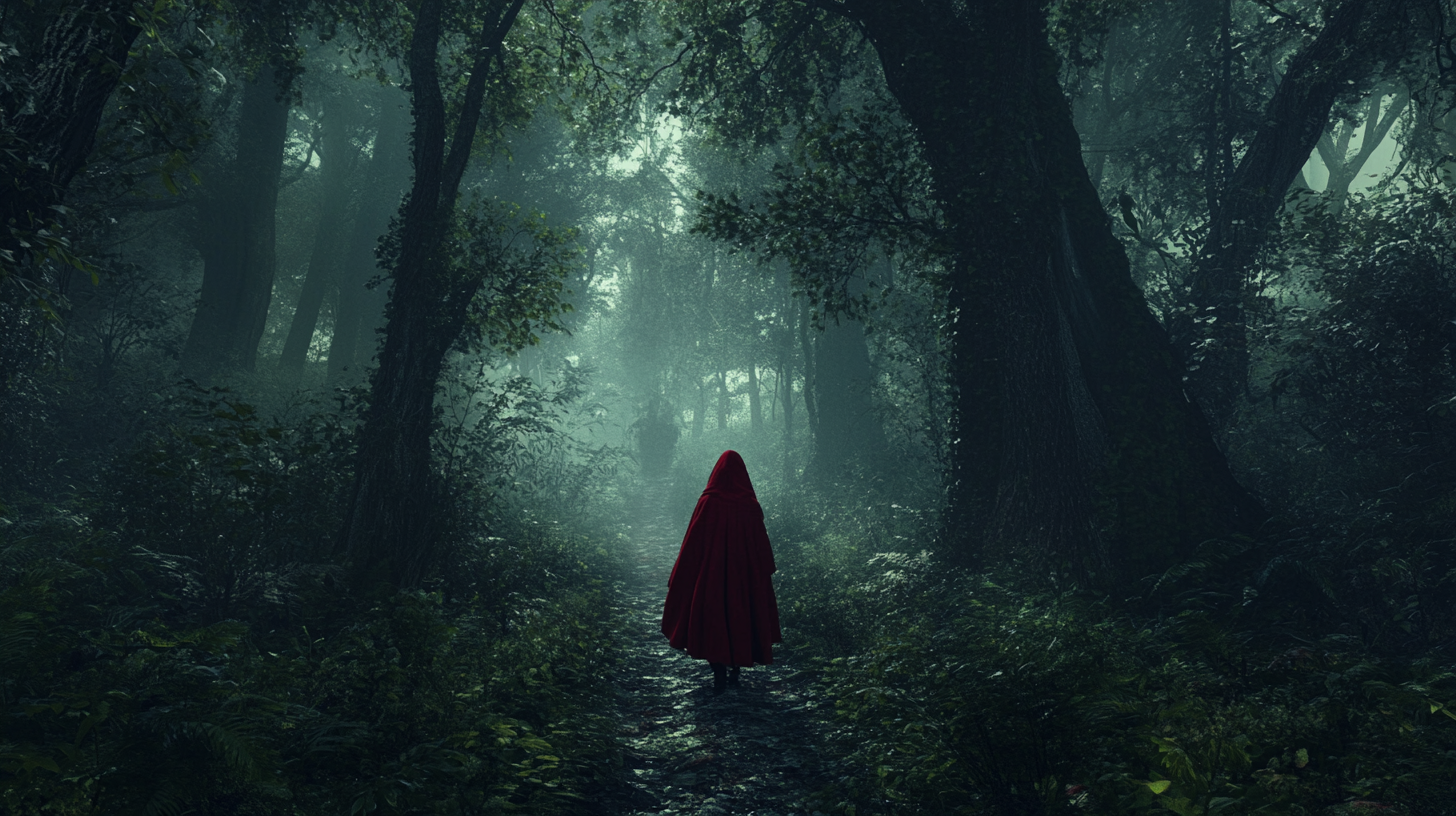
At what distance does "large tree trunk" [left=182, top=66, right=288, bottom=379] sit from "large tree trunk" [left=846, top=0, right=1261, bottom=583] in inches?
625

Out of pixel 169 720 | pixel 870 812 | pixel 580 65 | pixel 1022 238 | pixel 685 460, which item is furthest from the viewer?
pixel 685 460

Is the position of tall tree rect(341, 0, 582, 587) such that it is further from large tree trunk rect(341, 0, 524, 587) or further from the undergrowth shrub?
the undergrowth shrub

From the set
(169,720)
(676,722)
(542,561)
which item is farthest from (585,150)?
(169,720)

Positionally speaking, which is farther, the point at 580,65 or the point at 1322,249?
the point at 580,65

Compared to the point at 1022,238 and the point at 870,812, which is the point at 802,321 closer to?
the point at 1022,238

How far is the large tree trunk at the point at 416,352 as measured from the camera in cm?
841

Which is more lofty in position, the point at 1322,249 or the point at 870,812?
the point at 1322,249

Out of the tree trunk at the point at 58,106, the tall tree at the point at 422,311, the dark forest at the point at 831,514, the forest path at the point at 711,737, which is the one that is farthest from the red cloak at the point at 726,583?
the tree trunk at the point at 58,106

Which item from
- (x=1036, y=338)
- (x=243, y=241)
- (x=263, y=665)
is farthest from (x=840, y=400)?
Result: (x=263, y=665)

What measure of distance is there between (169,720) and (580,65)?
1223 cm

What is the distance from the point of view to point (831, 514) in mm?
18453

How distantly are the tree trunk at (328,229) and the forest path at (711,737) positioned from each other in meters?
17.2

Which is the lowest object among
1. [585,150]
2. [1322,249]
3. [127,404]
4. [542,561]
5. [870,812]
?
[870,812]

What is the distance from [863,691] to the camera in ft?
19.7
